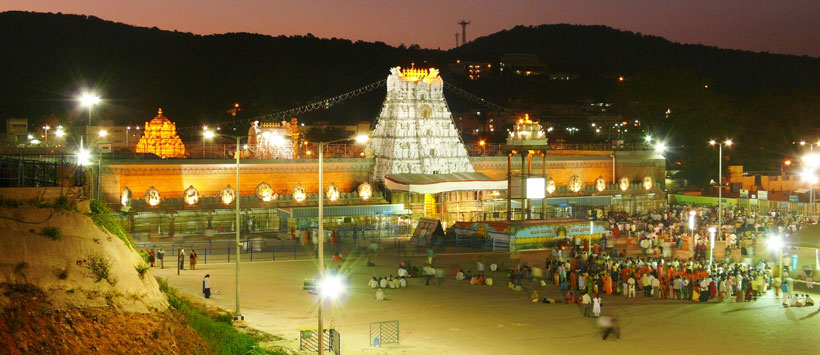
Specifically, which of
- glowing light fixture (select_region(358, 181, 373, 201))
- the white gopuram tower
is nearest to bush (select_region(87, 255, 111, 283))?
glowing light fixture (select_region(358, 181, 373, 201))

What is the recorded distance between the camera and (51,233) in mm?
18609

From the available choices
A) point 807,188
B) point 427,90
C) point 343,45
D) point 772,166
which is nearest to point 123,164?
point 427,90

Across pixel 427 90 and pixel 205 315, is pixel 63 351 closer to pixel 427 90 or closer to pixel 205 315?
pixel 205 315

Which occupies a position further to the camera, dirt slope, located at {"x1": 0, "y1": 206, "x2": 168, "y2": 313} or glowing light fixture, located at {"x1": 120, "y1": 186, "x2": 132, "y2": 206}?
glowing light fixture, located at {"x1": 120, "y1": 186, "x2": 132, "y2": 206}

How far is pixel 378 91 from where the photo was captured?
6029 inches

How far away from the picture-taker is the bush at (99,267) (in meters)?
18.7

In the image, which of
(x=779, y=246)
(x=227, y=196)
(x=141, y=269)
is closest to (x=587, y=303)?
(x=779, y=246)

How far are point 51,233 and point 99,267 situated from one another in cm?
124

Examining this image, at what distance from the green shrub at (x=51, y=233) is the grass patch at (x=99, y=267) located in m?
0.82

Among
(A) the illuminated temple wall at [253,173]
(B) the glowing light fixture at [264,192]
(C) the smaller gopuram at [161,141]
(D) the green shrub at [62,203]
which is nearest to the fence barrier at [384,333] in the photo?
(D) the green shrub at [62,203]

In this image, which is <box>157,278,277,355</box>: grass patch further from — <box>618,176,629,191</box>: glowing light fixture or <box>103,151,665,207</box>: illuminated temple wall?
<box>618,176,629,191</box>: glowing light fixture

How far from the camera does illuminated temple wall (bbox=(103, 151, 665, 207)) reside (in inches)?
2068

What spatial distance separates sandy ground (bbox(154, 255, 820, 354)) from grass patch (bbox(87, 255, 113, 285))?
22.3 feet

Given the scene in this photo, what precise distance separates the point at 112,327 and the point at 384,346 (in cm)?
907
